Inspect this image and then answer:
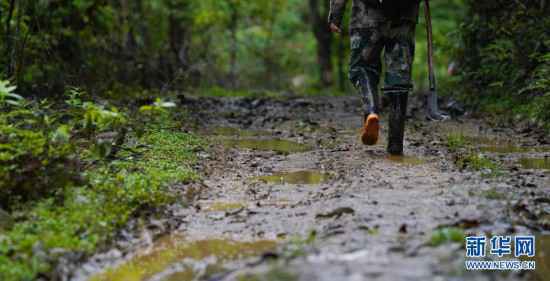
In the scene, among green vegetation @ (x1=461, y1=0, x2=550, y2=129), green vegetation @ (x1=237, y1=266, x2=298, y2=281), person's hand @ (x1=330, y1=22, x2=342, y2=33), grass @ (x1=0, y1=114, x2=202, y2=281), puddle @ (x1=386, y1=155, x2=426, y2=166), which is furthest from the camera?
green vegetation @ (x1=461, y1=0, x2=550, y2=129)

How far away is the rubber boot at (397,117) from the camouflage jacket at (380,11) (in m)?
0.69

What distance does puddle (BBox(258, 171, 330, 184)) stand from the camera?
5367mm

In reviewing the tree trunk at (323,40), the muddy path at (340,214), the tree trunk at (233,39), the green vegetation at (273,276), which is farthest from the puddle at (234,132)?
the tree trunk at (233,39)

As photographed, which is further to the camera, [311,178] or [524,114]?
[524,114]

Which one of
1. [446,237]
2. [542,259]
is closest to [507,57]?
[542,259]

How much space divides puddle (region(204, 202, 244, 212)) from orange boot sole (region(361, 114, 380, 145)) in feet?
6.28

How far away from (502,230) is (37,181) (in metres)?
2.73

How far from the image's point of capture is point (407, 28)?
6.33m

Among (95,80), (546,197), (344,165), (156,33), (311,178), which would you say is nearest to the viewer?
(546,197)

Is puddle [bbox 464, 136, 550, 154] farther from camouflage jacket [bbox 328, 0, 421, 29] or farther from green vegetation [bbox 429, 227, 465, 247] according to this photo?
green vegetation [bbox 429, 227, 465, 247]

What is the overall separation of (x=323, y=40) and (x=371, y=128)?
15.3 m

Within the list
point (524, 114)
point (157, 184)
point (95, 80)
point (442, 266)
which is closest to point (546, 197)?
point (442, 266)

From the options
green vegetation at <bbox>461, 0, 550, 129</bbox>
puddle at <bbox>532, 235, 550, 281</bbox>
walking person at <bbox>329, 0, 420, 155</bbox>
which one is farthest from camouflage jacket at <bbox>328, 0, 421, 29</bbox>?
puddle at <bbox>532, 235, 550, 281</bbox>

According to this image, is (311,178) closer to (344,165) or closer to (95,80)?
(344,165)
